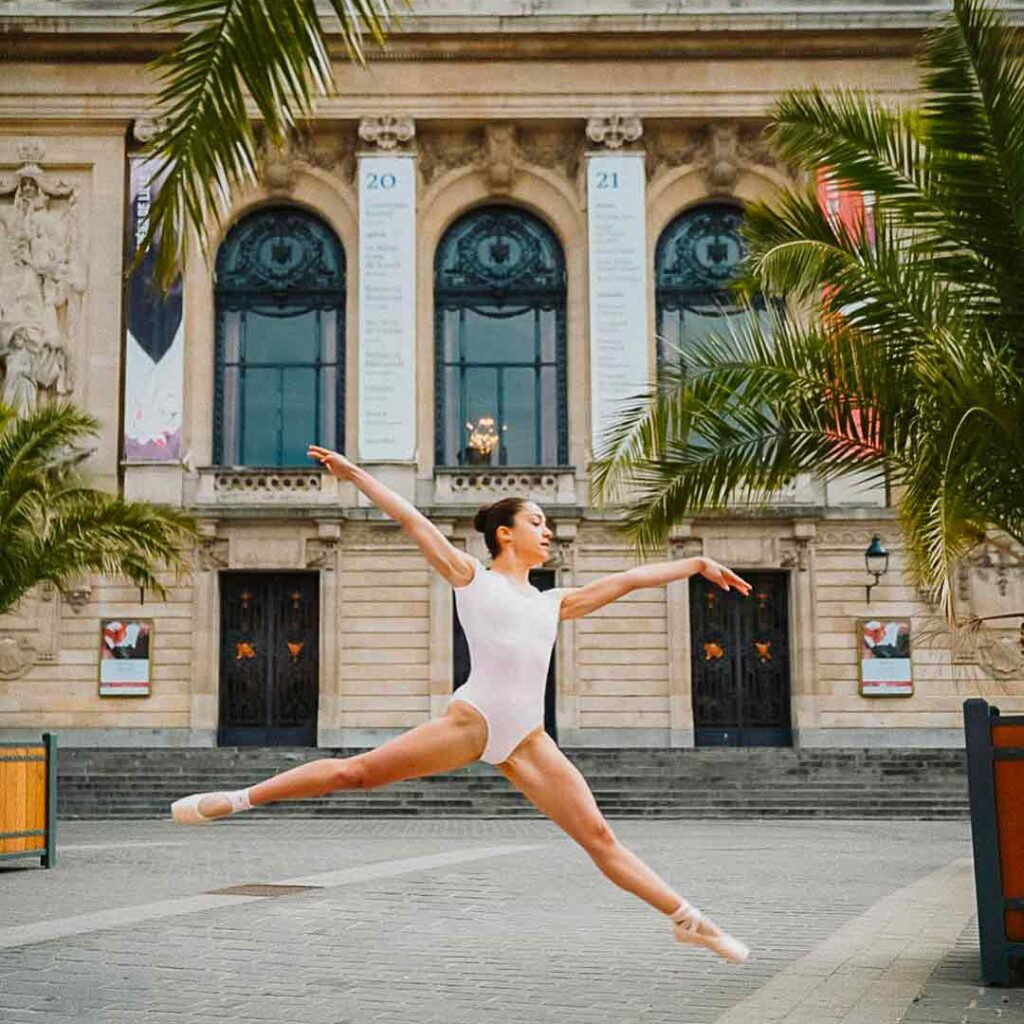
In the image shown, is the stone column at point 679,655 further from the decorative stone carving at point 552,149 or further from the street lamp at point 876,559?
the decorative stone carving at point 552,149

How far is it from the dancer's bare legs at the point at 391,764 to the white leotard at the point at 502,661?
0.05 m

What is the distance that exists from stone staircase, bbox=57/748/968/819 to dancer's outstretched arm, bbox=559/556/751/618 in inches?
715

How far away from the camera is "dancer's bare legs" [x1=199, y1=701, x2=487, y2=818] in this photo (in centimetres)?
512

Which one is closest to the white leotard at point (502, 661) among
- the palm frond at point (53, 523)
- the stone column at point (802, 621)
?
the palm frond at point (53, 523)

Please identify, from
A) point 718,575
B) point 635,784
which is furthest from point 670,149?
point 718,575

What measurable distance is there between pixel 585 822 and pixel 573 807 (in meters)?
0.08

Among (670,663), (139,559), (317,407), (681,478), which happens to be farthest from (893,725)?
(681,478)

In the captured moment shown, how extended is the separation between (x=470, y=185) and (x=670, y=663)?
11.3 metres

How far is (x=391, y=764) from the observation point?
204 inches

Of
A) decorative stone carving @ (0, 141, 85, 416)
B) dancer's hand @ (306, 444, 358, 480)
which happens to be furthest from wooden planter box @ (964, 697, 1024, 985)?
decorative stone carving @ (0, 141, 85, 416)

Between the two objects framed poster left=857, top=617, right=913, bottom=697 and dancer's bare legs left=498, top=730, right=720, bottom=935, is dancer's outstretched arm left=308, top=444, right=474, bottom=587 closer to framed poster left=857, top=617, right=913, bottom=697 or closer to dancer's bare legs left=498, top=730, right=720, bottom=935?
dancer's bare legs left=498, top=730, right=720, bottom=935

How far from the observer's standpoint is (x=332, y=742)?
30.1m

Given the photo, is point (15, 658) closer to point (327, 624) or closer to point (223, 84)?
point (327, 624)

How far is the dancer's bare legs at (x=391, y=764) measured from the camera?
5.12 meters
